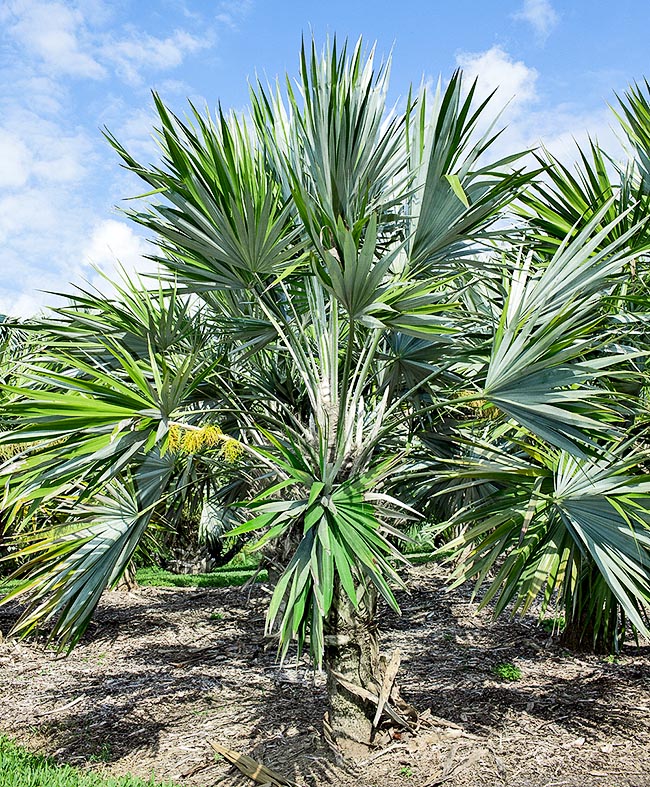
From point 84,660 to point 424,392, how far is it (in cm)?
523

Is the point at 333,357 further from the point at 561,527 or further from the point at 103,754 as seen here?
the point at 103,754

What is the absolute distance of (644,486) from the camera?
12.3ft

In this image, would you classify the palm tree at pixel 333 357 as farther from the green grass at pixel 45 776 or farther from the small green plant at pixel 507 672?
the small green plant at pixel 507 672

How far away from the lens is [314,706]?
5.61 metres

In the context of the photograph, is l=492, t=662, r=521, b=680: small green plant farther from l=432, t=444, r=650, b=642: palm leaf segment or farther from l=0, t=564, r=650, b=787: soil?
l=432, t=444, r=650, b=642: palm leaf segment

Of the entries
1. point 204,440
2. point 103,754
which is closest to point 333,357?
point 204,440

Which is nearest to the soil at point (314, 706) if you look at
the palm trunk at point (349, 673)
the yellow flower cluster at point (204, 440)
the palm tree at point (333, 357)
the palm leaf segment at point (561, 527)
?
the palm trunk at point (349, 673)

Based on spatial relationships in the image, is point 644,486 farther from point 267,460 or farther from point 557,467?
point 267,460

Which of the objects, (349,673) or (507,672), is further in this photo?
(507,672)

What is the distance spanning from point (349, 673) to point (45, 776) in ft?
6.51

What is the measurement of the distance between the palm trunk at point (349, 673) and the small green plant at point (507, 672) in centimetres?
218

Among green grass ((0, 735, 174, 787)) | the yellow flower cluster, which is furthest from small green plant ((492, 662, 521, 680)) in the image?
the yellow flower cluster

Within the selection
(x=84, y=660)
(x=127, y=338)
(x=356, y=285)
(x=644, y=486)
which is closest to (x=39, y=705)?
(x=84, y=660)

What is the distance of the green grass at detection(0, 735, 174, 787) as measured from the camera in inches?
156
